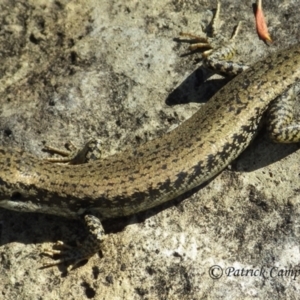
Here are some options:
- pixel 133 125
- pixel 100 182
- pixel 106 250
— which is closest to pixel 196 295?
pixel 106 250

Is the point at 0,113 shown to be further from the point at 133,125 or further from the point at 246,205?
the point at 246,205

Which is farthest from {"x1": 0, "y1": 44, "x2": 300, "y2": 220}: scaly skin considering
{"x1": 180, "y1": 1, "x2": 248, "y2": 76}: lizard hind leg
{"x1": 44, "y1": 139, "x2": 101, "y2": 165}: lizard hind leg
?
{"x1": 180, "y1": 1, "x2": 248, "y2": 76}: lizard hind leg

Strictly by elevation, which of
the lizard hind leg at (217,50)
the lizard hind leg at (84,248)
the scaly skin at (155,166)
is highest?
the lizard hind leg at (217,50)

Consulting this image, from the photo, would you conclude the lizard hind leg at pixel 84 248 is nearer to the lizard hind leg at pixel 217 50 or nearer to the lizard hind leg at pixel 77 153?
the lizard hind leg at pixel 77 153

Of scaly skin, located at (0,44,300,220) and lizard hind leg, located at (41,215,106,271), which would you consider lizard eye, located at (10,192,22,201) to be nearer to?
scaly skin, located at (0,44,300,220)

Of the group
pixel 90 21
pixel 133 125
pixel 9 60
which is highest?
pixel 90 21

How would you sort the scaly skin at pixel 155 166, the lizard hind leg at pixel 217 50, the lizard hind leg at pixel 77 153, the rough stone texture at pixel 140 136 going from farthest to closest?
the lizard hind leg at pixel 217 50, the lizard hind leg at pixel 77 153, the rough stone texture at pixel 140 136, the scaly skin at pixel 155 166

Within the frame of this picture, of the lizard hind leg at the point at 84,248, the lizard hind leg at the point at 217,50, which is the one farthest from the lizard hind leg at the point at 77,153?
the lizard hind leg at the point at 217,50

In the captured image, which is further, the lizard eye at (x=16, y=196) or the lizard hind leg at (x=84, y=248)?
the lizard hind leg at (x=84, y=248)
